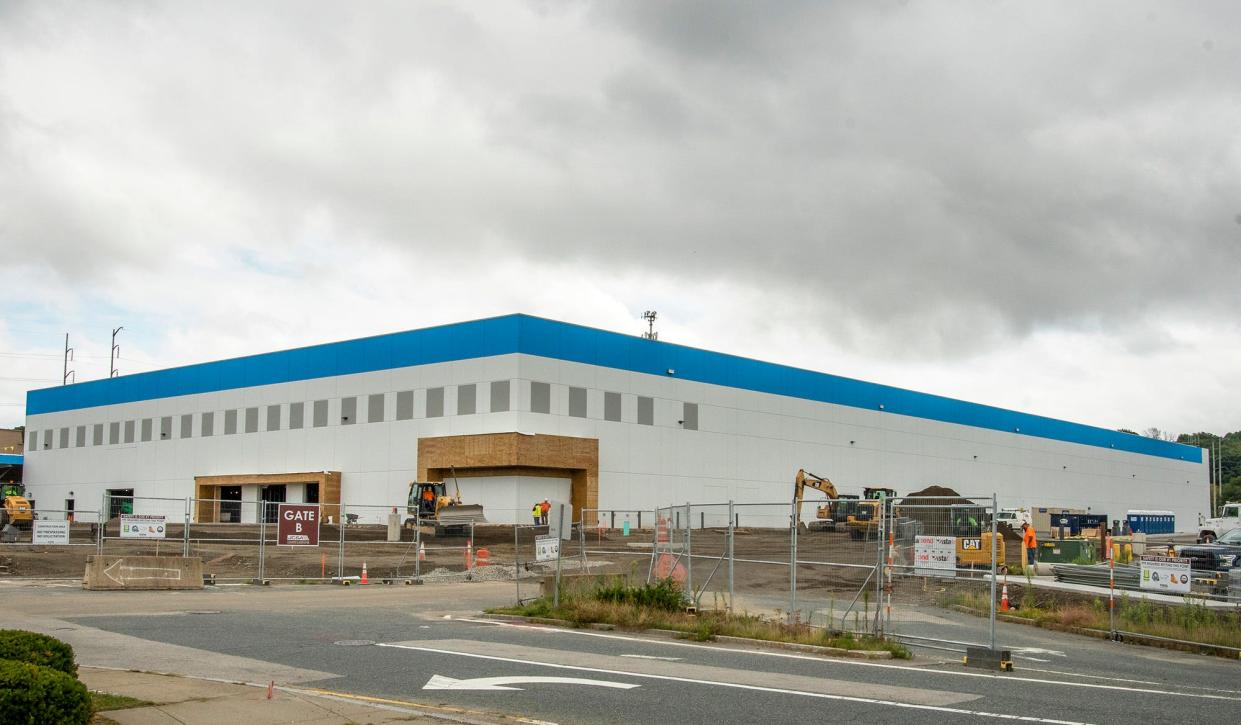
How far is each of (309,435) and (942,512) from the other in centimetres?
5349

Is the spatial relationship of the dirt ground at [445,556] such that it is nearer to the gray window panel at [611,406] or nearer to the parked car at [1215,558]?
the parked car at [1215,558]

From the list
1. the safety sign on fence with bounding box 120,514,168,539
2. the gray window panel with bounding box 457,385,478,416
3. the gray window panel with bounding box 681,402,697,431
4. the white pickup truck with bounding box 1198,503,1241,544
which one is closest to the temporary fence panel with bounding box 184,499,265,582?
the safety sign on fence with bounding box 120,514,168,539

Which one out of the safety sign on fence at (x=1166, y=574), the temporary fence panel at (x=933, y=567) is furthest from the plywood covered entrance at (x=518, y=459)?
the safety sign on fence at (x=1166, y=574)

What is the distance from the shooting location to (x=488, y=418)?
57.4 metres

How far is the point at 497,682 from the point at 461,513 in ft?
131

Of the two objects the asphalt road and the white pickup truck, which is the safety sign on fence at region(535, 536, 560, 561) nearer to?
the asphalt road

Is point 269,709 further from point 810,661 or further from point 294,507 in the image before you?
point 294,507

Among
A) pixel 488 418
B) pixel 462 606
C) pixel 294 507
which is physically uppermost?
pixel 488 418

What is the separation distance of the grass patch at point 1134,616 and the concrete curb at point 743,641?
660 centimetres

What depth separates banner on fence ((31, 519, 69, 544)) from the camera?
31.9 meters

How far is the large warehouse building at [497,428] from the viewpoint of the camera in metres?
57.8

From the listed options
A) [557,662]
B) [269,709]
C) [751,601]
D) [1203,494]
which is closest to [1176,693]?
[557,662]

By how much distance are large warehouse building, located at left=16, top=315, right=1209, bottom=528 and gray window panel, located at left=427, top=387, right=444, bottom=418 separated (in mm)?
130

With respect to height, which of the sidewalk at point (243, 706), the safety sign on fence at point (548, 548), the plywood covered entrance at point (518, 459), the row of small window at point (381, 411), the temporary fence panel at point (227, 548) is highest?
the row of small window at point (381, 411)
